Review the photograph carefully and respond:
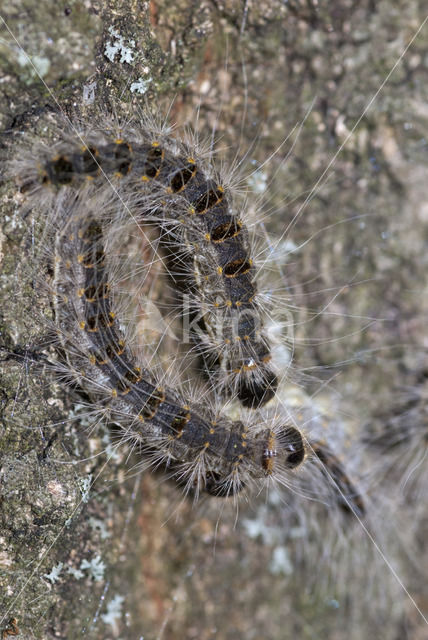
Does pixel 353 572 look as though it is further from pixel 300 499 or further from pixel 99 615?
pixel 99 615

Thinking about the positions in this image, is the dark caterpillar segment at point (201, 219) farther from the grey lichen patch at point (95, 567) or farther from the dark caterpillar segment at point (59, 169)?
the grey lichen patch at point (95, 567)

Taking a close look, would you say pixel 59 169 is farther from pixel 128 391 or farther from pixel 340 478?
pixel 340 478

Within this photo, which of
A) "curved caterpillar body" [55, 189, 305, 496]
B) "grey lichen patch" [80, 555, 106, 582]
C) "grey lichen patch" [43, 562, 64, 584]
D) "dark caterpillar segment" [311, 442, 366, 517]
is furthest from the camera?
"dark caterpillar segment" [311, 442, 366, 517]

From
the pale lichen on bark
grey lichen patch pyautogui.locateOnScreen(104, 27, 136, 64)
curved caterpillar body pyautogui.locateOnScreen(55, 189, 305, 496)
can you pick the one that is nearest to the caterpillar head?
curved caterpillar body pyautogui.locateOnScreen(55, 189, 305, 496)

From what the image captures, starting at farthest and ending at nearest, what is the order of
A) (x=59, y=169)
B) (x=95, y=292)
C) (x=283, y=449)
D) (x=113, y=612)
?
(x=113, y=612) < (x=283, y=449) < (x=95, y=292) < (x=59, y=169)

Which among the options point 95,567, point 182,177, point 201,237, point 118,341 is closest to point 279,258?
point 201,237

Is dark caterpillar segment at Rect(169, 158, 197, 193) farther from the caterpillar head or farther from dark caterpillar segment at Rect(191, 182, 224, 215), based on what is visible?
the caterpillar head

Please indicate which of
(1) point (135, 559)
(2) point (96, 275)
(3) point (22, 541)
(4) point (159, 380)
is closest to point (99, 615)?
(1) point (135, 559)

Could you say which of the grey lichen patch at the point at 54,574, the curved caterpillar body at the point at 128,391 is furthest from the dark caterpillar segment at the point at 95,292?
the grey lichen patch at the point at 54,574
